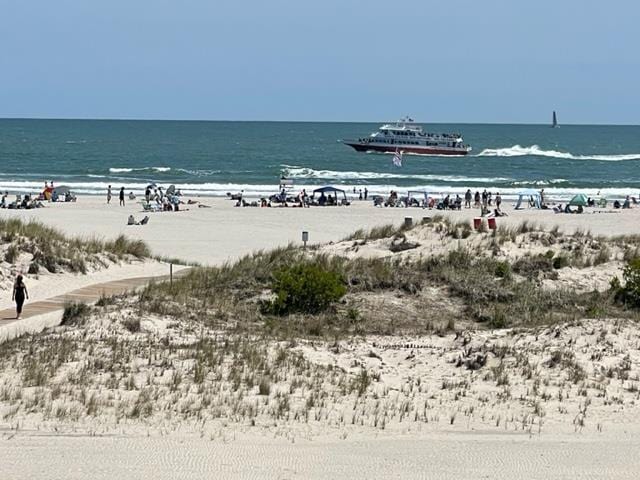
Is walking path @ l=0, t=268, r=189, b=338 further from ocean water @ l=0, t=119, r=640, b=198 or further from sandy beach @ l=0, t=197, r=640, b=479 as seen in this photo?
ocean water @ l=0, t=119, r=640, b=198

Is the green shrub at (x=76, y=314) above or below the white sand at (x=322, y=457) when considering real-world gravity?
above

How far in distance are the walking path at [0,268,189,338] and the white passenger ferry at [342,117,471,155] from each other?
7884 cm

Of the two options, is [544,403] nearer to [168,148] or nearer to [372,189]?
[372,189]

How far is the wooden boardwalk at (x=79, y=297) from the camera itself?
52.7 ft

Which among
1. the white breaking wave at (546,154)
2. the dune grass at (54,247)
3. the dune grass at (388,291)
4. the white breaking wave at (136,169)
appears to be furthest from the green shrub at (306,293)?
the white breaking wave at (546,154)

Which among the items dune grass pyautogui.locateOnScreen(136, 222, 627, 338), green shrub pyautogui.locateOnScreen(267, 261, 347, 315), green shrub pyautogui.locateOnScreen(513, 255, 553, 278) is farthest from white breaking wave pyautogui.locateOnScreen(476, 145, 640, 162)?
green shrub pyautogui.locateOnScreen(267, 261, 347, 315)

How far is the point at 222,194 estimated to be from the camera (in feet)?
191

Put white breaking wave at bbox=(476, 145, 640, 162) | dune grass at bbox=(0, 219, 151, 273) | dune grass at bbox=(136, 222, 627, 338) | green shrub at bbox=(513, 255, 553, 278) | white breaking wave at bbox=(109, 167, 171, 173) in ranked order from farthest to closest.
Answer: white breaking wave at bbox=(476, 145, 640, 162) < white breaking wave at bbox=(109, 167, 171, 173) < dune grass at bbox=(0, 219, 151, 273) < green shrub at bbox=(513, 255, 553, 278) < dune grass at bbox=(136, 222, 627, 338)

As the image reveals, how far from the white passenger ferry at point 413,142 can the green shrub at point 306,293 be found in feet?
275

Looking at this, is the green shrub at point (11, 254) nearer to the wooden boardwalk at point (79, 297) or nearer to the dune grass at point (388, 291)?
the wooden boardwalk at point (79, 297)

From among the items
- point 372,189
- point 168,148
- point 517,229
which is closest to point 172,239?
point 517,229

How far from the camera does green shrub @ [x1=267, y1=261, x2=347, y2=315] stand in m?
15.4

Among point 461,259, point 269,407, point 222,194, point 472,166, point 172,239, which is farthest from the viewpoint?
point 472,166

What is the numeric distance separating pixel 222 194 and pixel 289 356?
46.6 metres
